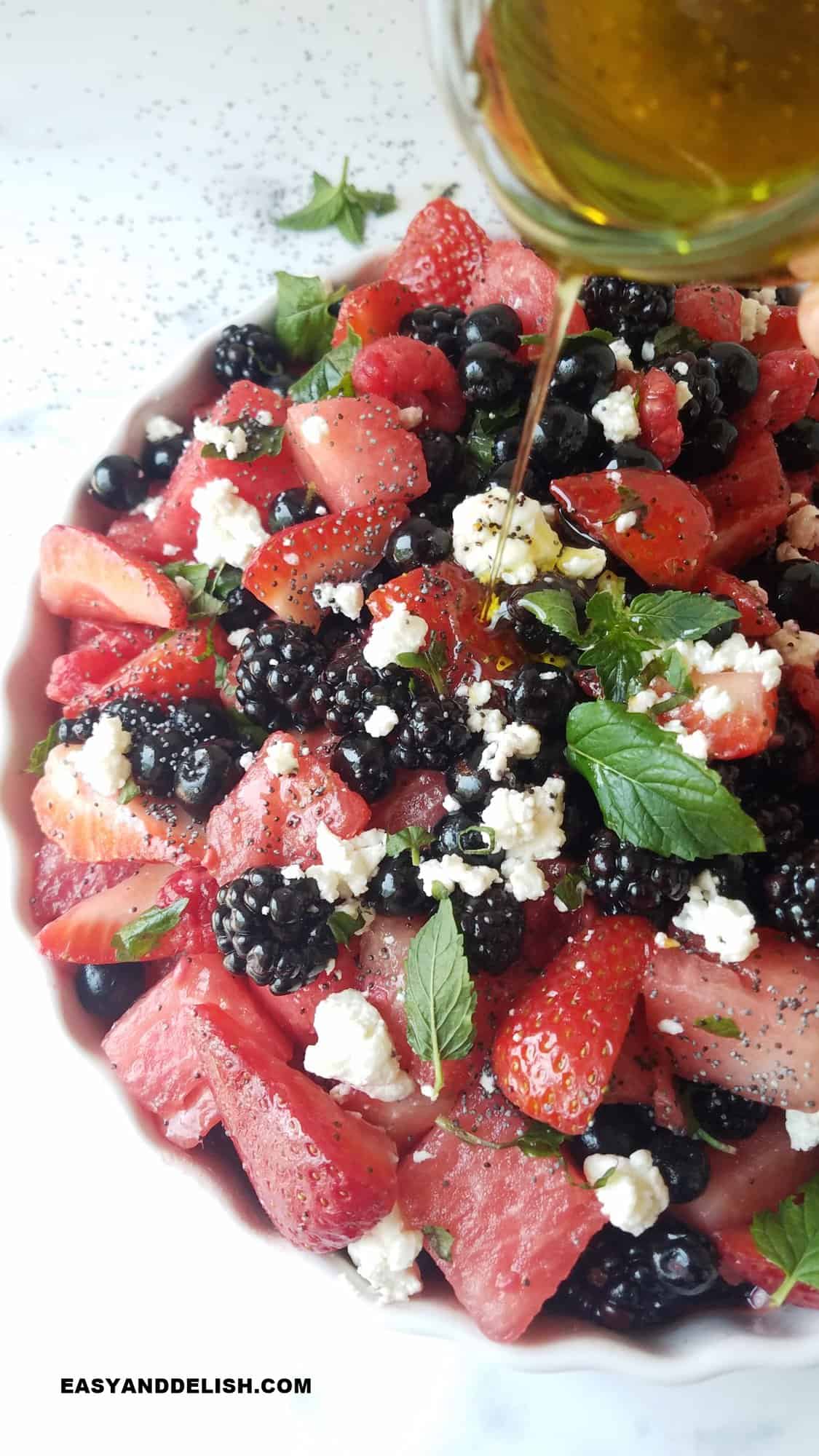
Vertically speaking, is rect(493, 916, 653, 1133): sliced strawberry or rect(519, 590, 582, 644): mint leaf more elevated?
rect(519, 590, 582, 644): mint leaf

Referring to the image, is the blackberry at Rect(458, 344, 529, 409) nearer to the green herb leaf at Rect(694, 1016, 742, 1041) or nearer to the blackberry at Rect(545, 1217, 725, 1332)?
the green herb leaf at Rect(694, 1016, 742, 1041)

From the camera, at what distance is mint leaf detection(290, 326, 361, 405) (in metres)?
2.01

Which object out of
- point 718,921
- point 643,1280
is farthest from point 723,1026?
point 643,1280

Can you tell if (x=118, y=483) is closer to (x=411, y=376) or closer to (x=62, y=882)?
(x=411, y=376)

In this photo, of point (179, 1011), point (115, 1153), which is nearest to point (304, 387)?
point (179, 1011)

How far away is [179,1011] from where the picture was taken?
1742mm

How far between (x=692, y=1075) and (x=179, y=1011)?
0.77 metres

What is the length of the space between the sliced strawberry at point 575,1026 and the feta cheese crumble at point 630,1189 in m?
0.09

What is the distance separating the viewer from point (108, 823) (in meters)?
1.85

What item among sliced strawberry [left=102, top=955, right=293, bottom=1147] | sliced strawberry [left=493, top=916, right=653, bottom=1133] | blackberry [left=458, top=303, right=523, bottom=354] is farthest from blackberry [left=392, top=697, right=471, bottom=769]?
blackberry [left=458, top=303, right=523, bottom=354]

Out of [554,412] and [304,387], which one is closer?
[554,412]

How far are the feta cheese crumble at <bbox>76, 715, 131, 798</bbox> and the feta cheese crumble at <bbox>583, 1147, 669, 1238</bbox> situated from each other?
2.99 feet

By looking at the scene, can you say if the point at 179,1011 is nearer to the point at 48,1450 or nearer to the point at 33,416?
the point at 48,1450

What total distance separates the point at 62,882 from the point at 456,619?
0.85 metres
